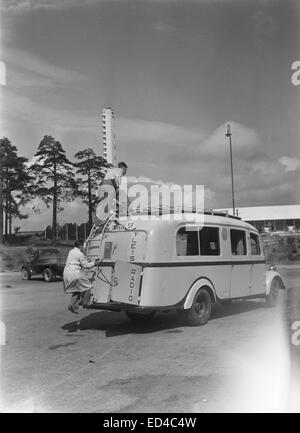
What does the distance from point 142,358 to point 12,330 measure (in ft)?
12.4

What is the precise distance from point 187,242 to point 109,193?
1.78 meters

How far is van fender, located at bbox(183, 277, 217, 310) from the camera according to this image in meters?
9.32

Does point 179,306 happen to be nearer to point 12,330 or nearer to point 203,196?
point 203,196

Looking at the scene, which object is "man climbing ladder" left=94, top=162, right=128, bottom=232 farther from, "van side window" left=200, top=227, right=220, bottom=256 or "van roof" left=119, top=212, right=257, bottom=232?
"van side window" left=200, top=227, right=220, bottom=256

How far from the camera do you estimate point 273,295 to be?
12.2 m

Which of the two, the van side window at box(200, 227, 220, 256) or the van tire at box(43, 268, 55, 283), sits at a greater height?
the van side window at box(200, 227, 220, 256)

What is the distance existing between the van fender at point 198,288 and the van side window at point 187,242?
0.56 meters

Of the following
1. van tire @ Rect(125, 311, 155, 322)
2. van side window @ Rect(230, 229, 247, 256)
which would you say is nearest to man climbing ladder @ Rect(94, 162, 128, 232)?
van tire @ Rect(125, 311, 155, 322)

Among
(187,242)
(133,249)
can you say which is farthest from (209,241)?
(133,249)

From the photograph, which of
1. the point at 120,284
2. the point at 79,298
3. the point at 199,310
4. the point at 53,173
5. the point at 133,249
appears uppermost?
the point at 53,173

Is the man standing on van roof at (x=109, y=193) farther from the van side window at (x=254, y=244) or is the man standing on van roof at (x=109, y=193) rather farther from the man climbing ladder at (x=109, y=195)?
the van side window at (x=254, y=244)

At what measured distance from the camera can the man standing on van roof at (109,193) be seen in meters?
8.78

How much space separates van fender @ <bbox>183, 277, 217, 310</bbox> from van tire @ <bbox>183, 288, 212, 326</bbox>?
10cm

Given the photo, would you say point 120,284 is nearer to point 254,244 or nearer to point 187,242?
point 187,242
